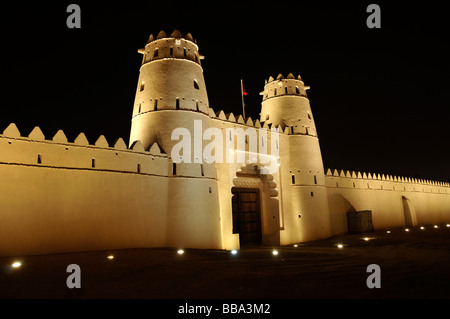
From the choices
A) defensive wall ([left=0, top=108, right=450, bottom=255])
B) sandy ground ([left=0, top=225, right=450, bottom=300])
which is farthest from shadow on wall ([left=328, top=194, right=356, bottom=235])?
sandy ground ([left=0, top=225, right=450, bottom=300])

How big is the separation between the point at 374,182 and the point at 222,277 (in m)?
21.1

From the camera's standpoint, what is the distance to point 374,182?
24.7 m

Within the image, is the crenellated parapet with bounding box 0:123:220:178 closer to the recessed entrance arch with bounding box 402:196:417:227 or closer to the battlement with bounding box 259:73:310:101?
the battlement with bounding box 259:73:310:101

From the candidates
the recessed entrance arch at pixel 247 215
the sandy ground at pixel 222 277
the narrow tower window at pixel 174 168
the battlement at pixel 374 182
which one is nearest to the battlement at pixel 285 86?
the battlement at pixel 374 182

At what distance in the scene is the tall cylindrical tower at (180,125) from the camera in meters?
13.0

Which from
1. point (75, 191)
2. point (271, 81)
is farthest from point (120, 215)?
point (271, 81)

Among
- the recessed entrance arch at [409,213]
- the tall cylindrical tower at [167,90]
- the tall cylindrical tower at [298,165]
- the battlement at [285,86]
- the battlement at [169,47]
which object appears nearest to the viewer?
the tall cylindrical tower at [167,90]

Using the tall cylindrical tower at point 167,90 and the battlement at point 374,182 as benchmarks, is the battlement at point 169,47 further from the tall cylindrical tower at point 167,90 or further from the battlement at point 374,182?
the battlement at point 374,182

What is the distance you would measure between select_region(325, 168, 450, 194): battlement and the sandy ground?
39.7 ft

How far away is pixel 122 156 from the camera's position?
12.1 meters

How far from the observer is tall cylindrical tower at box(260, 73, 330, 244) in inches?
731

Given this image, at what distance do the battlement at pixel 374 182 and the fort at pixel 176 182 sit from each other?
0.14m

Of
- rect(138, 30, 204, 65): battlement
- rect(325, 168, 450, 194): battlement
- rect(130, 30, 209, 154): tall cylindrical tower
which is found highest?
rect(138, 30, 204, 65): battlement
